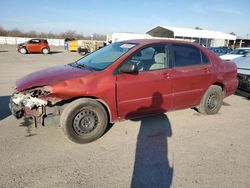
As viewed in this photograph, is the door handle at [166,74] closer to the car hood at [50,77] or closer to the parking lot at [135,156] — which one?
the parking lot at [135,156]

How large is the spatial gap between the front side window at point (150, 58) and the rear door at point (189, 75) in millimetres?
240

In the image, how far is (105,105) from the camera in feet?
13.4

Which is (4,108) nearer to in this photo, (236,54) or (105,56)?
(105,56)

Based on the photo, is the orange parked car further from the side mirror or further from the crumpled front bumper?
the side mirror

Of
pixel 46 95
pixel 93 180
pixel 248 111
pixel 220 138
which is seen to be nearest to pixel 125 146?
pixel 93 180

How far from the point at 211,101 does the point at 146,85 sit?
2.06 meters

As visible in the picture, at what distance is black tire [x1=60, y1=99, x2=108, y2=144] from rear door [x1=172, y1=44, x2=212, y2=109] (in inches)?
66.2

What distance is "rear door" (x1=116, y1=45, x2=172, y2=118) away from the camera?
4184mm

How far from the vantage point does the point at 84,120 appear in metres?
3.97

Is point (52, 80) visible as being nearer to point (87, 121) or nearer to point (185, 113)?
point (87, 121)

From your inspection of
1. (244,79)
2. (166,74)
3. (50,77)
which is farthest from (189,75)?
(244,79)

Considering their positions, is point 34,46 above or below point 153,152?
above

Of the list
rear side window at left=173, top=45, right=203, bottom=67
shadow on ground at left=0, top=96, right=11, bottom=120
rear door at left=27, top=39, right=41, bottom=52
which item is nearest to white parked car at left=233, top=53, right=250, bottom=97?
rear side window at left=173, top=45, right=203, bottom=67

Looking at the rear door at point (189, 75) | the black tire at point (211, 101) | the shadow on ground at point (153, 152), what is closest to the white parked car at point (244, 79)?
the black tire at point (211, 101)
